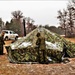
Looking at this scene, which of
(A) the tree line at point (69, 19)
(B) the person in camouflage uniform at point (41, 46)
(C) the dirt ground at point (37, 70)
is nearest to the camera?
(C) the dirt ground at point (37, 70)

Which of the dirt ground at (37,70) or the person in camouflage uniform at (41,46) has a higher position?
the person in camouflage uniform at (41,46)

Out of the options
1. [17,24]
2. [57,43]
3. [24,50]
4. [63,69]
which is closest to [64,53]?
[57,43]

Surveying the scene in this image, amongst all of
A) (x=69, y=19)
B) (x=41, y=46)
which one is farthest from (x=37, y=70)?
(x=69, y=19)

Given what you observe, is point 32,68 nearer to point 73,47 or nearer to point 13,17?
point 73,47

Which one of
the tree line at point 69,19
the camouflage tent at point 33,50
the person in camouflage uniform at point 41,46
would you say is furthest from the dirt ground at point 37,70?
the tree line at point 69,19

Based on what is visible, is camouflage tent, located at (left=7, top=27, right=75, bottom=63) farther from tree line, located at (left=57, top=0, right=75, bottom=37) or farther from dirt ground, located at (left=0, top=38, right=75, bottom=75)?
tree line, located at (left=57, top=0, right=75, bottom=37)

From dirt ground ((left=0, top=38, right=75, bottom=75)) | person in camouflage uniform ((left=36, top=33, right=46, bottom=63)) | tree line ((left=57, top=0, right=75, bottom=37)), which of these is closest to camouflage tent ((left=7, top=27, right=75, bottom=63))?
person in camouflage uniform ((left=36, top=33, right=46, bottom=63))

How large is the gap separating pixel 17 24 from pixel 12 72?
2073 inches

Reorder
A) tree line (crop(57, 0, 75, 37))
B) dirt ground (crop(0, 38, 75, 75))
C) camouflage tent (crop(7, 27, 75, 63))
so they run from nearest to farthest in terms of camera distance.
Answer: dirt ground (crop(0, 38, 75, 75)), camouflage tent (crop(7, 27, 75, 63)), tree line (crop(57, 0, 75, 37))

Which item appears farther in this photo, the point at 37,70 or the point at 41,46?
the point at 41,46

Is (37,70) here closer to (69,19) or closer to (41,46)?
(41,46)

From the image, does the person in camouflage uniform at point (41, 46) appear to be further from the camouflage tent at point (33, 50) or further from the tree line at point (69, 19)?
the tree line at point (69, 19)

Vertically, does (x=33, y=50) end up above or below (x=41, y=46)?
below

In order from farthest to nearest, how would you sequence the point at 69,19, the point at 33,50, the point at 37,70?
the point at 69,19 → the point at 33,50 → the point at 37,70
